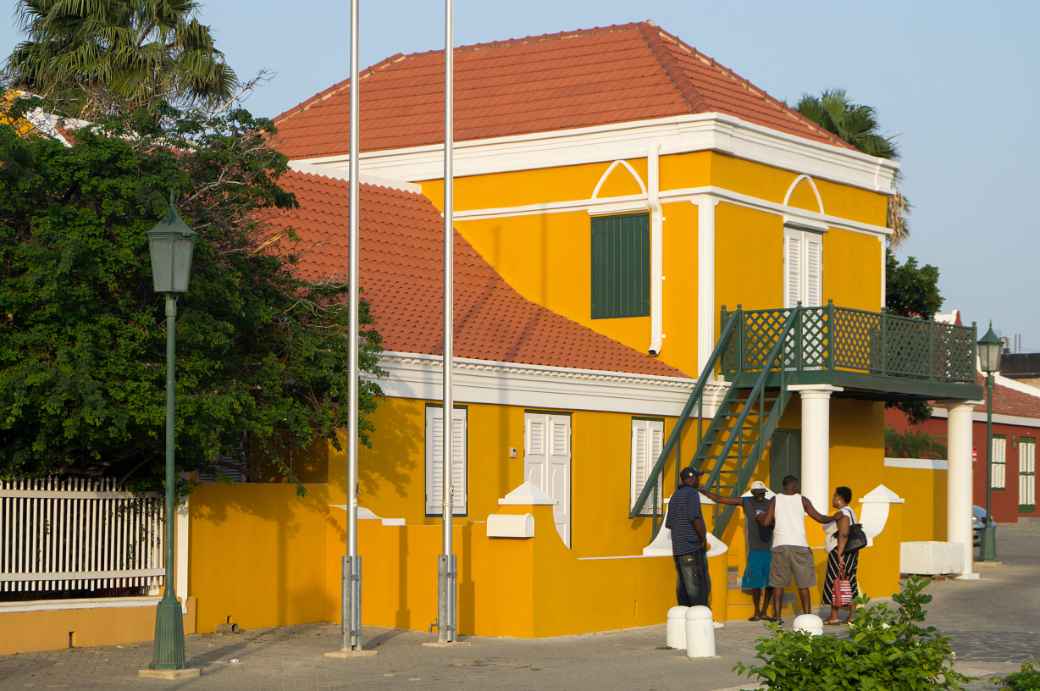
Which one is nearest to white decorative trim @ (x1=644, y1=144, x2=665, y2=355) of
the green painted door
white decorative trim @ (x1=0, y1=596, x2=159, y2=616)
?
the green painted door

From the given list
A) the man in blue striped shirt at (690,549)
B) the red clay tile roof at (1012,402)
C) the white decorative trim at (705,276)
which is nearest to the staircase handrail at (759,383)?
the white decorative trim at (705,276)

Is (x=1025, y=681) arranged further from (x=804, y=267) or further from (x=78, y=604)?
(x=804, y=267)

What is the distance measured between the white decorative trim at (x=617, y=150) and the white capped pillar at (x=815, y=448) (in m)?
3.81

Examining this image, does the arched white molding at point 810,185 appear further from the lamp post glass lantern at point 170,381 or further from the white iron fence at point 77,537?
the lamp post glass lantern at point 170,381

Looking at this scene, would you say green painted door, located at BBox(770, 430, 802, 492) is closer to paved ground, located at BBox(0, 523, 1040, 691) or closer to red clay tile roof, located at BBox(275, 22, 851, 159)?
A: red clay tile roof, located at BBox(275, 22, 851, 159)

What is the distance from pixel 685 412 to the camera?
25.4 metres

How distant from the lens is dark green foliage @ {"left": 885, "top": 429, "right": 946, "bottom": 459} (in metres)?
45.2

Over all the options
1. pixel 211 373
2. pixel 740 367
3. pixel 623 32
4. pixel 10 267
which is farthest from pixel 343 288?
pixel 623 32

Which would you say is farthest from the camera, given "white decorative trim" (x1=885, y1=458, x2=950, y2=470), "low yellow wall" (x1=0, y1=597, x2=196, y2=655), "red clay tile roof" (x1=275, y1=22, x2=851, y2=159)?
"white decorative trim" (x1=885, y1=458, x2=950, y2=470)

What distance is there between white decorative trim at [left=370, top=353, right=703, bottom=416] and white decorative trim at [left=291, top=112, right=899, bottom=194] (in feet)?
11.6

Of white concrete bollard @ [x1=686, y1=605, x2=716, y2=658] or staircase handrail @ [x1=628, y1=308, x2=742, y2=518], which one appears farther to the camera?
staircase handrail @ [x1=628, y1=308, x2=742, y2=518]

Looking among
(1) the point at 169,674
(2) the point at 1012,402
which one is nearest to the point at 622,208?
(1) the point at 169,674

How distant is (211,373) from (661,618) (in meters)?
6.53

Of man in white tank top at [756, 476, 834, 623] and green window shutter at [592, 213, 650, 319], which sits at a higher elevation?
green window shutter at [592, 213, 650, 319]
